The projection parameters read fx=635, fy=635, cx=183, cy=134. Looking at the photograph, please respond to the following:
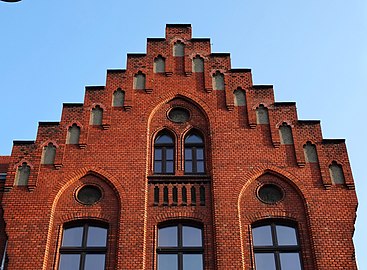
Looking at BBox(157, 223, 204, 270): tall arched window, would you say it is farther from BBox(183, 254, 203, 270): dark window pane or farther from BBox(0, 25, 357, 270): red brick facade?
BBox(0, 25, 357, 270): red brick facade

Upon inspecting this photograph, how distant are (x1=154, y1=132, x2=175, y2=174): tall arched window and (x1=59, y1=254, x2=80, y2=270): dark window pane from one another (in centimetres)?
360

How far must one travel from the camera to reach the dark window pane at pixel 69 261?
16908 millimetres

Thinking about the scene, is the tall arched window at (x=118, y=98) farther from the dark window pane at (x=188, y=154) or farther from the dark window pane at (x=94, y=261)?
the dark window pane at (x=94, y=261)

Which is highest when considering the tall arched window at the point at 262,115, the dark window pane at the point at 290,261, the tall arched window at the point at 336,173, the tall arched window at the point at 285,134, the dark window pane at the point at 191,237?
the tall arched window at the point at 262,115

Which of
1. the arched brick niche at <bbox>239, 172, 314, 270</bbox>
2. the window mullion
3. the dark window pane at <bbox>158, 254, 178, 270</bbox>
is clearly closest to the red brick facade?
the arched brick niche at <bbox>239, 172, 314, 270</bbox>

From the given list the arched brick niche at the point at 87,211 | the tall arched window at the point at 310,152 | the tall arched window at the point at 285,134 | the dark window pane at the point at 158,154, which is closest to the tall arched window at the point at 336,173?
the tall arched window at the point at 310,152

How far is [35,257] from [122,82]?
21.8 ft

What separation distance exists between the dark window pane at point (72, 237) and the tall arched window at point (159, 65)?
6.21 meters

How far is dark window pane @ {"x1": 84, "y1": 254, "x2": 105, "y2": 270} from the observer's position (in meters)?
16.9

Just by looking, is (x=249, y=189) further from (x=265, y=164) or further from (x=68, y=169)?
(x=68, y=169)

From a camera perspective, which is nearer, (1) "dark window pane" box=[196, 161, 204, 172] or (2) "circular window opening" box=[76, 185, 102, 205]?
(2) "circular window opening" box=[76, 185, 102, 205]

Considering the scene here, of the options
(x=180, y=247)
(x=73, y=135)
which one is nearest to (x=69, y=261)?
(x=180, y=247)

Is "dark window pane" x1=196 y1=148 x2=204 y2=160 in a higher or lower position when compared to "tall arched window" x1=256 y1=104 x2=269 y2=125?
lower

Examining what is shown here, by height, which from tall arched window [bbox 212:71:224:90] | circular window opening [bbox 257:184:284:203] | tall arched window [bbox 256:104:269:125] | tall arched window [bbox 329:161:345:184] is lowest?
circular window opening [bbox 257:184:284:203]
